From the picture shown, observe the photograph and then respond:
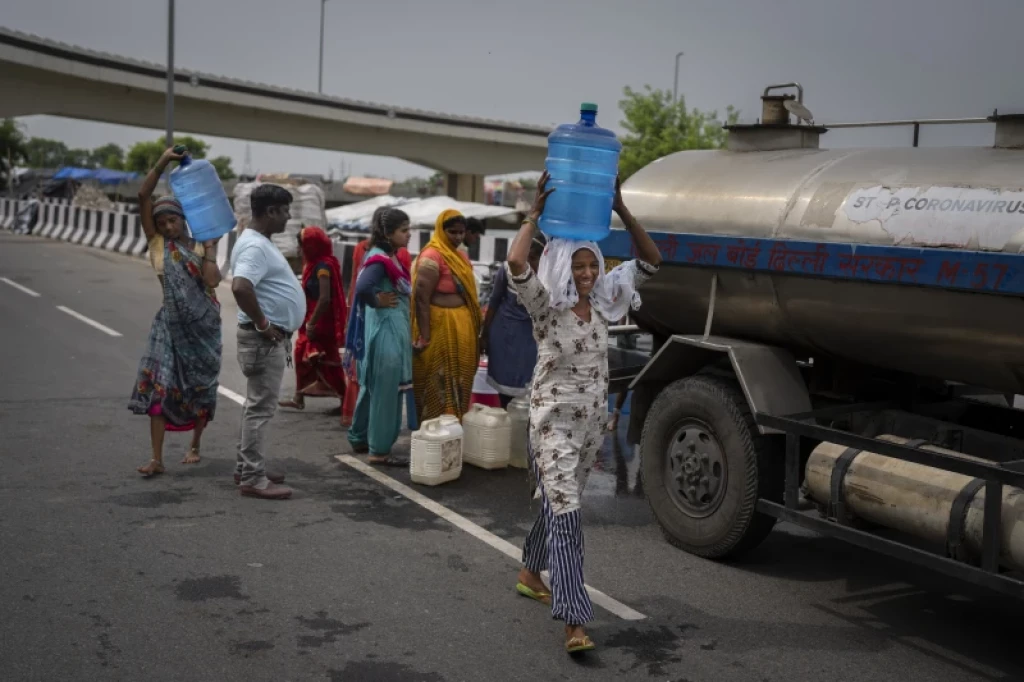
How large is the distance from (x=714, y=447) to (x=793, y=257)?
3.65 feet

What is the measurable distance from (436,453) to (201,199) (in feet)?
7.31

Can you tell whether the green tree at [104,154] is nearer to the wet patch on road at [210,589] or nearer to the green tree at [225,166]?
the green tree at [225,166]

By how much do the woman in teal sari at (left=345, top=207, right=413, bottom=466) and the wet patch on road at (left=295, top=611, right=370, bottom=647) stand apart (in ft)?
10.3

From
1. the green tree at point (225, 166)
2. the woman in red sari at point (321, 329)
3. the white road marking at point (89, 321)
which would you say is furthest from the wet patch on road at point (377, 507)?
the green tree at point (225, 166)

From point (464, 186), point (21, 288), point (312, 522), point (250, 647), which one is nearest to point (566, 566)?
point (250, 647)

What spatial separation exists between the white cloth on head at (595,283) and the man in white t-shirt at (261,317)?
2.46 metres

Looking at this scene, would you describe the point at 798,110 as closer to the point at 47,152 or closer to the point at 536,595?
the point at 536,595

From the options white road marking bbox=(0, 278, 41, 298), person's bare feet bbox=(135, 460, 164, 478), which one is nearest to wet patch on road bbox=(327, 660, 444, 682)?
person's bare feet bbox=(135, 460, 164, 478)

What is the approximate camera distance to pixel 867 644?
525 cm

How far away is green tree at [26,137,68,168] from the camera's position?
170 m

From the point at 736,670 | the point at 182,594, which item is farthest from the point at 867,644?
the point at 182,594

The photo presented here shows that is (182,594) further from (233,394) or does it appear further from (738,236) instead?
(233,394)

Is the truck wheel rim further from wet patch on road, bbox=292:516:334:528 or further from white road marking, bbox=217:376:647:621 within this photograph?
wet patch on road, bbox=292:516:334:528

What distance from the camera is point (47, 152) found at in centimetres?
18375
